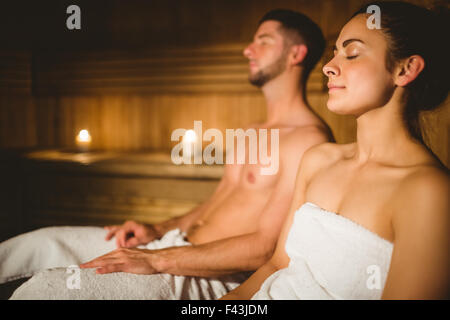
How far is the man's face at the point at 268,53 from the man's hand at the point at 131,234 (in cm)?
109

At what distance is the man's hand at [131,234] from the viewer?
186 centimetres

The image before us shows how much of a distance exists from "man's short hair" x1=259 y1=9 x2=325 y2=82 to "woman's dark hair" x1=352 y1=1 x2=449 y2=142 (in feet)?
2.81

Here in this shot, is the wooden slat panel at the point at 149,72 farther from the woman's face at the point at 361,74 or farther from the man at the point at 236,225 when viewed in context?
the woman's face at the point at 361,74

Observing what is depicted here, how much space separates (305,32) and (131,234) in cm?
153

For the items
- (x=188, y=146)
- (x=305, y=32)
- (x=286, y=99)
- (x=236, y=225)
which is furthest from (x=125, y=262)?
(x=188, y=146)

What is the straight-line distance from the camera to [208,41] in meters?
3.68

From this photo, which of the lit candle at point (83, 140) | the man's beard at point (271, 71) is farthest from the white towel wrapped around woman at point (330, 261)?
the lit candle at point (83, 140)

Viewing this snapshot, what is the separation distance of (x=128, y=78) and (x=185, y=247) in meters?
2.70

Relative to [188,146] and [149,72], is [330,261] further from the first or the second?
[149,72]

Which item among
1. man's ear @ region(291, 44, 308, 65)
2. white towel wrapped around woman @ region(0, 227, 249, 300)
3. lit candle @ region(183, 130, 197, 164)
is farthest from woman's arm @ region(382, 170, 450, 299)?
lit candle @ region(183, 130, 197, 164)
